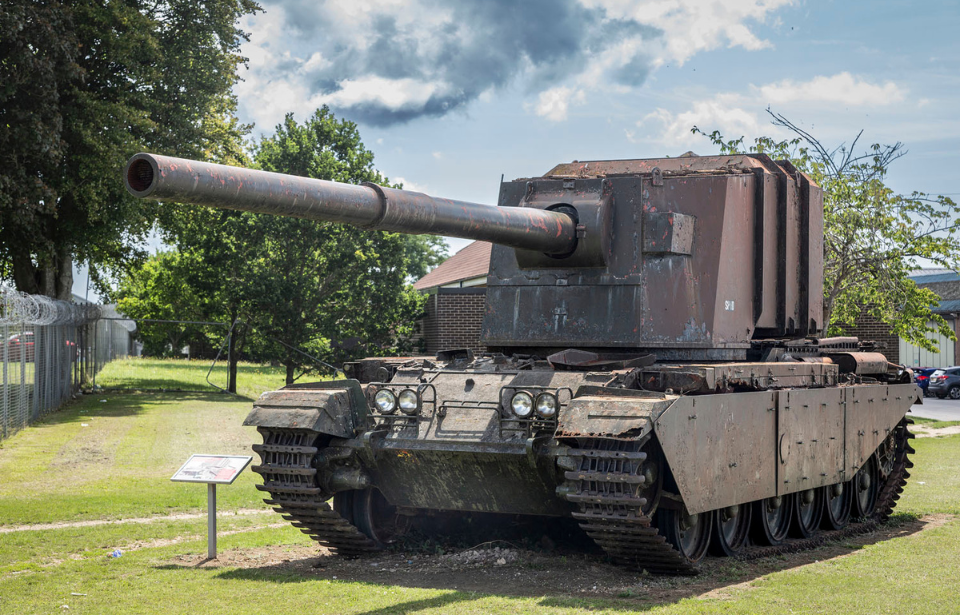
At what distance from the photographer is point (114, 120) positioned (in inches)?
977

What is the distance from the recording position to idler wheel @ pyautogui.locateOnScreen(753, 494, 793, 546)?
10.7 meters

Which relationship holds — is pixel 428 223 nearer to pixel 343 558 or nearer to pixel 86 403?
pixel 343 558

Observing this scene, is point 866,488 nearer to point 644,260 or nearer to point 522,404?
point 644,260

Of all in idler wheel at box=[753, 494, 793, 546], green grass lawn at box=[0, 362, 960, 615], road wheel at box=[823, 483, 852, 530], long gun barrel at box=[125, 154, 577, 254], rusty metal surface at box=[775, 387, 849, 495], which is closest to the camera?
long gun barrel at box=[125, 154, 577, 254]

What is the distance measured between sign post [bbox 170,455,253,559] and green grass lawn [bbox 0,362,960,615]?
393 mm

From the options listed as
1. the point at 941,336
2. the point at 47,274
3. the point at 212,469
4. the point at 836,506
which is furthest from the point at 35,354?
the point at 941,336

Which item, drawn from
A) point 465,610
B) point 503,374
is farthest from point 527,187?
point 465,610

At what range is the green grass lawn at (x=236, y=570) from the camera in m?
7.79

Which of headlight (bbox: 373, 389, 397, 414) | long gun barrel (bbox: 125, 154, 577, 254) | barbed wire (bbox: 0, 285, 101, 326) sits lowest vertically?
headlight (bbox: 373, 389, 397, 414)

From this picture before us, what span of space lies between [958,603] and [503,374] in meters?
3.96

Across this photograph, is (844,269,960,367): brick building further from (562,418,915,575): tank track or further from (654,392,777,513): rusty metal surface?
(562,418,915,575): tank track

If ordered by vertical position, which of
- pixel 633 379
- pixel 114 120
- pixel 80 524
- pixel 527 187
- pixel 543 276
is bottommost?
pixel 80 524

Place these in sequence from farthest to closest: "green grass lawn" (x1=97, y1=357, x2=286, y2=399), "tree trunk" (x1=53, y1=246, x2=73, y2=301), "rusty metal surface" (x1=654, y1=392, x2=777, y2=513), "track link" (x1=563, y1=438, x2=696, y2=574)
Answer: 1. "green grass lawn" (x1=97, y1=357, x2=286, y2=399)
2. "tree trunk" (x1=53, y1=246, x2=73, y2=301)
3. "rusty metal surface" (x1=654, y1=392, x2=777, y2=513)
4. "track link" (x1=563, y1=438, x2=696, y2=574)

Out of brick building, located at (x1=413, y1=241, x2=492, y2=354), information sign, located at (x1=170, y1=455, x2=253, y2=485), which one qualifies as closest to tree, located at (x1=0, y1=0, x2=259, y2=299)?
brick building, located at (x1=413, y1=241, x2=492, y2=354)
